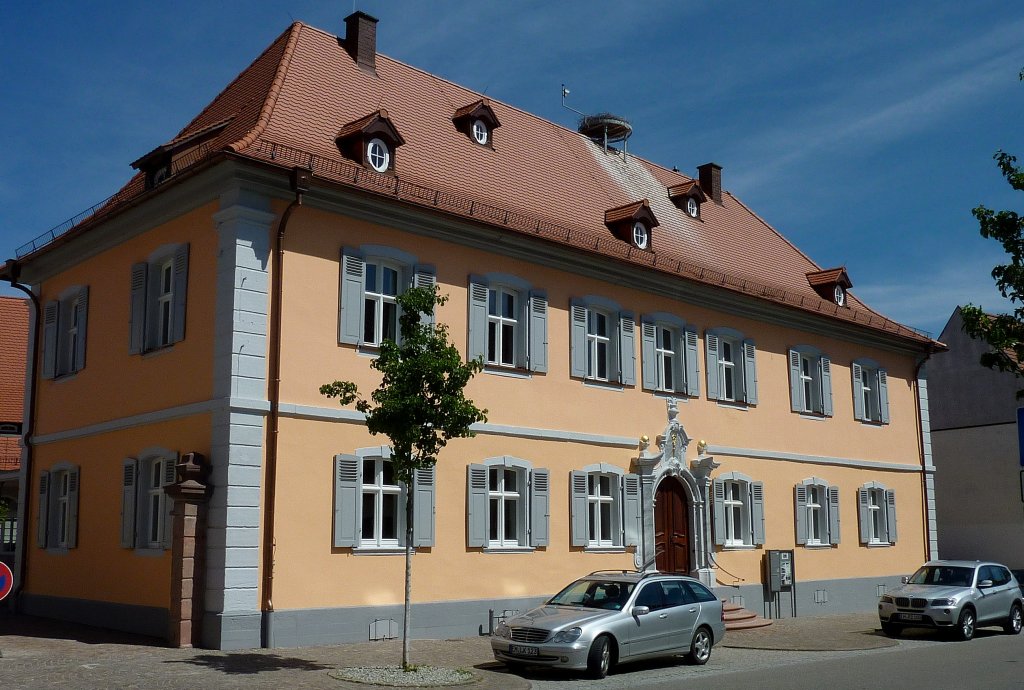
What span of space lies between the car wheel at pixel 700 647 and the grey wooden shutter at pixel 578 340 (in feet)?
21.5

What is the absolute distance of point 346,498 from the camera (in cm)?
1748

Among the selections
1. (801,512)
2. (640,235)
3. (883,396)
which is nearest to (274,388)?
(640,235)

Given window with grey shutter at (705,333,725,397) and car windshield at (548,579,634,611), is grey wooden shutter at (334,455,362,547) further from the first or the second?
window with grey shutter at (705,333,725,397)

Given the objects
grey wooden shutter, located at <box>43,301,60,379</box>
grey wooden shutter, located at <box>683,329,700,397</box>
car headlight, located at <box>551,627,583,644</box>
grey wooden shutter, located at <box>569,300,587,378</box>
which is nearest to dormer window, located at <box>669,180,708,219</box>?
grey wooden shutter, located at <box>683,329,700,397</box>

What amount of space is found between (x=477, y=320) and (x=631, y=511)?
557cm

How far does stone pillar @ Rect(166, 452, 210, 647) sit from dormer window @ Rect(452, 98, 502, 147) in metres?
10.4

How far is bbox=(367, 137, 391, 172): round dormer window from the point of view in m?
19.4

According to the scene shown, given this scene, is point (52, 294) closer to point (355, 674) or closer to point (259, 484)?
point (259, 484)

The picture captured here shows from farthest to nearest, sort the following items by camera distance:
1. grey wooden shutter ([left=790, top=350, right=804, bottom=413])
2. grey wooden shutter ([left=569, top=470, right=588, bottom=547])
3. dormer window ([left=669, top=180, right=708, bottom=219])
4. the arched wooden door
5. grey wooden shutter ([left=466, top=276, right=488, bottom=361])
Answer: dormer window ([left=669, top=180, right=708, bottom=219])
grey wooden shutter ([left=790, top=350, right=804, bottom=413])
the arched wooden door
grey wooden shutter ([left=569, top=470, right=588, bottom=547])
grey wooden shutter ([left=466, top=276, right=488, bottom=361])

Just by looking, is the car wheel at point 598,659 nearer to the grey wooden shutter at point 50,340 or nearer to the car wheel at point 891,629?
the car wheel at point 891,629

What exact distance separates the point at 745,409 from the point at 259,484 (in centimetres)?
1319

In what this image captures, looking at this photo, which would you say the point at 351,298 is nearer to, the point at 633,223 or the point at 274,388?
the point at 274,388

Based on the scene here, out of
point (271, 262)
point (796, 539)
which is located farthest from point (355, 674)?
point (796, 539)

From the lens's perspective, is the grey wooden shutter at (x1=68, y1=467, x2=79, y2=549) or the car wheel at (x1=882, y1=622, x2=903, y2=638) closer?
the grey wooden shutter at (x1=68, y1=467, x2=79, y2=549)
